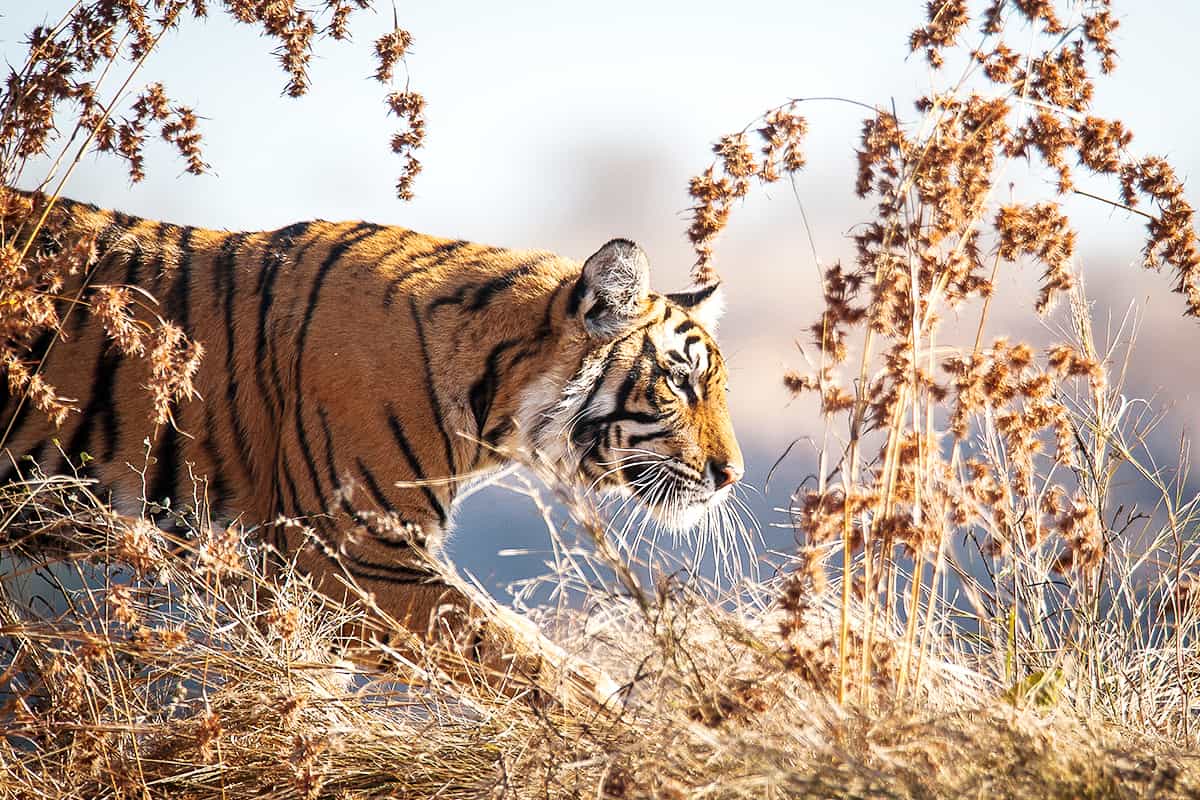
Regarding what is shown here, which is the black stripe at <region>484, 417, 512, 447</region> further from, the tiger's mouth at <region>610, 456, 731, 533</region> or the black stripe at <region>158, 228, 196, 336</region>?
the black stripe at <region>158, 228, 196, 336</region>

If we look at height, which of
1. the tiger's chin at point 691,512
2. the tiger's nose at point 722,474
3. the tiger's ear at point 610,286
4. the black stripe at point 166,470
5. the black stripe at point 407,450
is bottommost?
the black stripe at point 166,470

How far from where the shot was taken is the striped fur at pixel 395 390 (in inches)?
175

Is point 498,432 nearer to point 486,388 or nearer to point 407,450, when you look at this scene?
point 486,388

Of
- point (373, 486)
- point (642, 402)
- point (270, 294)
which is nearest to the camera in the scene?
point (373, 486)

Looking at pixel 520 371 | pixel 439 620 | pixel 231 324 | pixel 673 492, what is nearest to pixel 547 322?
pixel 520 371

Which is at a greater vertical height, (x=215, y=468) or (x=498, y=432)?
(x=498, y=432)

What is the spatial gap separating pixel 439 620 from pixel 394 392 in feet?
2.75

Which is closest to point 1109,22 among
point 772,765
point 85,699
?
point 772,765

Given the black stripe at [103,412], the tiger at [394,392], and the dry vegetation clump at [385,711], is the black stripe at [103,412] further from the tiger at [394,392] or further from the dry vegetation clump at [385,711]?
the dry vegetation clump at [385,711]

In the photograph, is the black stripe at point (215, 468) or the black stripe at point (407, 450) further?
the black stripe at point (215, 468)

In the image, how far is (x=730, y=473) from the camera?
461cm

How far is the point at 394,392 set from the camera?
446 cm

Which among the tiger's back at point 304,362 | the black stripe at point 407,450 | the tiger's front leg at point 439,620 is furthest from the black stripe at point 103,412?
the black stripe at point 407,450

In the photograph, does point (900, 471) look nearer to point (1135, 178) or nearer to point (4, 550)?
point (1135, 178)
